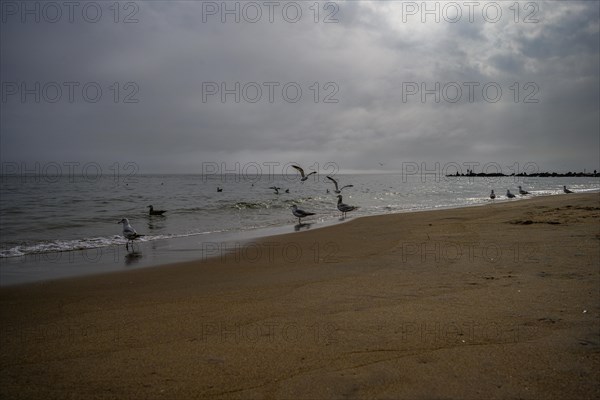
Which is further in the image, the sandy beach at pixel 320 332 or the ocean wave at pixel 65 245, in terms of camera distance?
the ocean wave at pixel 65 245

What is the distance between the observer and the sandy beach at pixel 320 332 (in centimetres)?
241

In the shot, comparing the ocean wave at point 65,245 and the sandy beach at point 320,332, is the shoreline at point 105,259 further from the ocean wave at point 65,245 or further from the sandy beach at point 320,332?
the sandy beach at point 320,332

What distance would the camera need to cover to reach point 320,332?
3.21 metres

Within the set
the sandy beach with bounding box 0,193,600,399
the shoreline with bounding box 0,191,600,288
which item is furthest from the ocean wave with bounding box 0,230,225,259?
the sandy beach with bounding box 0,193,600,399

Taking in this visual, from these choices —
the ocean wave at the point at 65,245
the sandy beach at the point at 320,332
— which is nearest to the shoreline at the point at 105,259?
the ocean wave at the point at 65,245

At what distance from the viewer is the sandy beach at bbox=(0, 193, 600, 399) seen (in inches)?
95.0

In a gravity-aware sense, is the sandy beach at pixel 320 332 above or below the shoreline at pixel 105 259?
above

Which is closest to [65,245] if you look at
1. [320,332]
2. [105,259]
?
[105,259]

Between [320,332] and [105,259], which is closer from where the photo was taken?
[320,332]

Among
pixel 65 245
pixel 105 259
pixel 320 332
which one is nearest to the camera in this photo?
pixel 320 332

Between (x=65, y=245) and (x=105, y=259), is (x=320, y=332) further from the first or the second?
(x=65, y=245)

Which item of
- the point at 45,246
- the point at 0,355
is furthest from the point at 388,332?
the point at 45,246

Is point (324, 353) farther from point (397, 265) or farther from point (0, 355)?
point (397, 265)

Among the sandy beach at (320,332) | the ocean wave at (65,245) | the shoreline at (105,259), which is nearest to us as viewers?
the sandy beach at (320,332)
